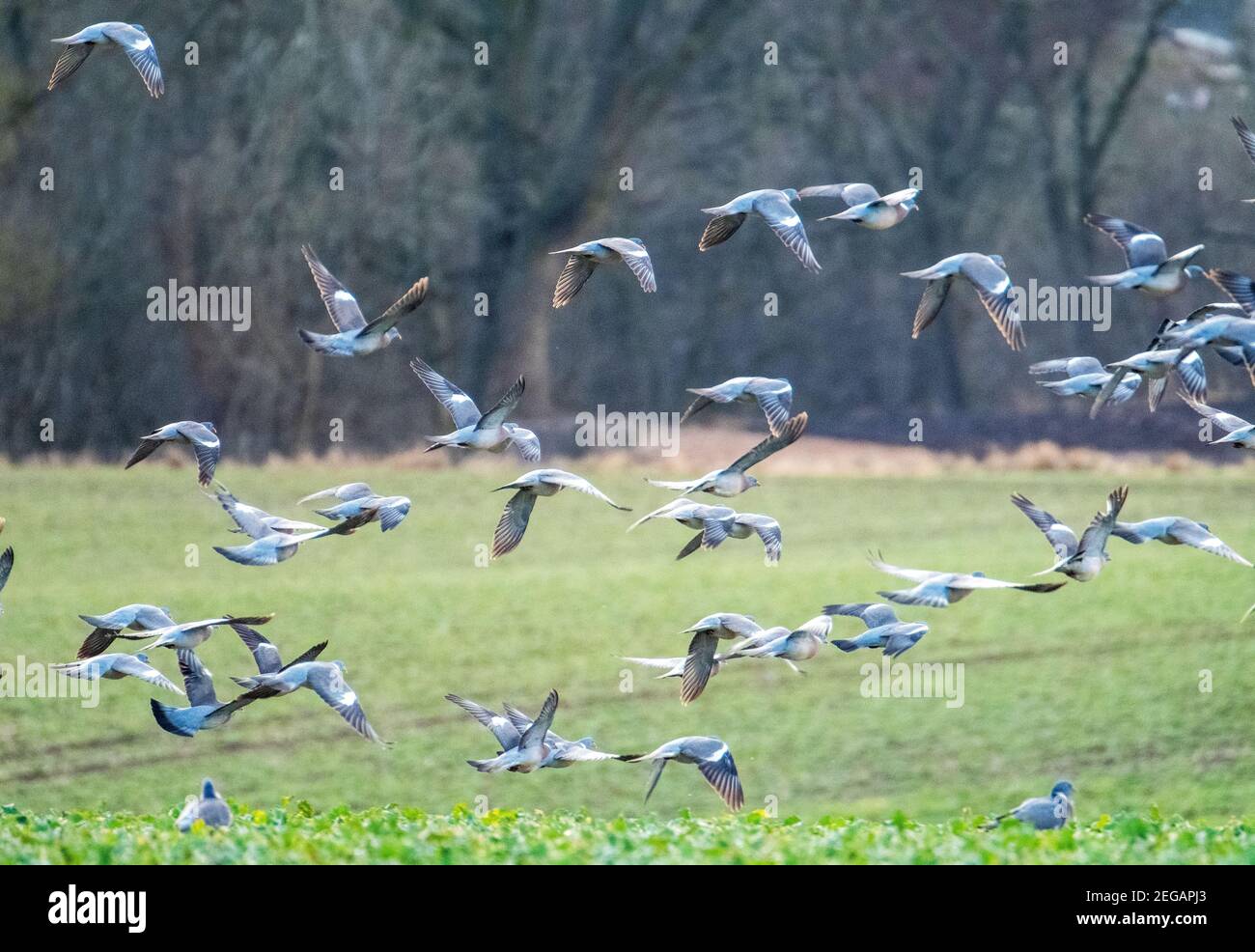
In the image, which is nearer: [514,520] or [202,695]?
[202,695]

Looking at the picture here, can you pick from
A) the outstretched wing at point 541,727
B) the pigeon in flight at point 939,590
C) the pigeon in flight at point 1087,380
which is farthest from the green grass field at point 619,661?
the pigeon in flight at point 939,590

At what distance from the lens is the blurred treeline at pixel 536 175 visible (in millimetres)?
22922

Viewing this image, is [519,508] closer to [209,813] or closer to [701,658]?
[701,658]

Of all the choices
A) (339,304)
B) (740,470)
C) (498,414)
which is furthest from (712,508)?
(339,304)

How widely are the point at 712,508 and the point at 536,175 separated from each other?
56.3 feet

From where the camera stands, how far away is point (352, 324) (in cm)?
724

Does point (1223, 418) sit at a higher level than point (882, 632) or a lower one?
higher

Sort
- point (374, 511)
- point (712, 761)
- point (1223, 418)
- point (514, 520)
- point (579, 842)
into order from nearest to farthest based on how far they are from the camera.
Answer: point (579, 842) → point (712, 761) → point (374, 511) → point (1223, 418) → point (514, 520)

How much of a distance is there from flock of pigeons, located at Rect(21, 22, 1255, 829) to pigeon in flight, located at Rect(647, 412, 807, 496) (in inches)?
0.4

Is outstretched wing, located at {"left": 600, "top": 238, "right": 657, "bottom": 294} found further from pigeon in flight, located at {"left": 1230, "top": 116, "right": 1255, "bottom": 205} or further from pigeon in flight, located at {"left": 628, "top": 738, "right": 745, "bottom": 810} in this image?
pigeon in flight, located at {"left": 1230, "top": 116, "right": 1255, "bottom": 205}

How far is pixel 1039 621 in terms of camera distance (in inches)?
602

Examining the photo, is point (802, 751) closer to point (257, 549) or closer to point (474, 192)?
point (257, 549)

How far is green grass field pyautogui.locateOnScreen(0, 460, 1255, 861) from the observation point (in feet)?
40.9

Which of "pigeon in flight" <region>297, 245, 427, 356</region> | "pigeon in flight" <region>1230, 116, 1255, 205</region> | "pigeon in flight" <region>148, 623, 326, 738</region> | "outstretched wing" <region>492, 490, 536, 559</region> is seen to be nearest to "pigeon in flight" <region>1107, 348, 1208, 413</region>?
"pigeon in flight" <region>1230, 116, 1255, 205</region>
